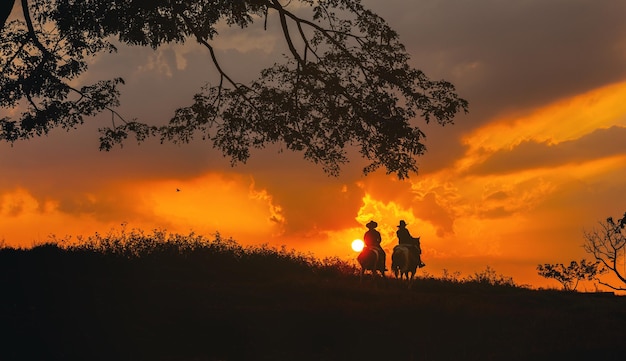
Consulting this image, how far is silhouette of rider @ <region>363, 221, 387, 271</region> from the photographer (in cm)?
2511

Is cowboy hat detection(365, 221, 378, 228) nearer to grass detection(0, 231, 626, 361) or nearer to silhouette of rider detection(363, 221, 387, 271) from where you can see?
silhouette of rider detection(363, 221, 387, 271)

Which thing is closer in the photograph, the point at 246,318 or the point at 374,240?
the point at 246,318

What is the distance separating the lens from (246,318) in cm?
1588

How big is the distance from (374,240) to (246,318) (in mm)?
10233

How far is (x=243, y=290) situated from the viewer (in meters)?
19.6

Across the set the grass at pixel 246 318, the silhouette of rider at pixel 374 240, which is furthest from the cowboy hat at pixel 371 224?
the grass at pixel 246 318

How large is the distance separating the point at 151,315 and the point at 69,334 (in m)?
2.07

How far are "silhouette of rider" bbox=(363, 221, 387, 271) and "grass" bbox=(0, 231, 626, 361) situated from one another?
4.60 feet

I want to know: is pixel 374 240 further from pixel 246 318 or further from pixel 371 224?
pixel 246 318

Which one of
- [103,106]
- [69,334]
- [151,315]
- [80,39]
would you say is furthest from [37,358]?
[80,39]

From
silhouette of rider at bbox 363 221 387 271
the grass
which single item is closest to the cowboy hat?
silhouette of rider at bbox 363 221 387 271

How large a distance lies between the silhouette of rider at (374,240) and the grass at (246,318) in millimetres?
1403

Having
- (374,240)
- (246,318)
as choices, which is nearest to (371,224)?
(374,240)

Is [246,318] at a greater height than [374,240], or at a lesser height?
lesser
